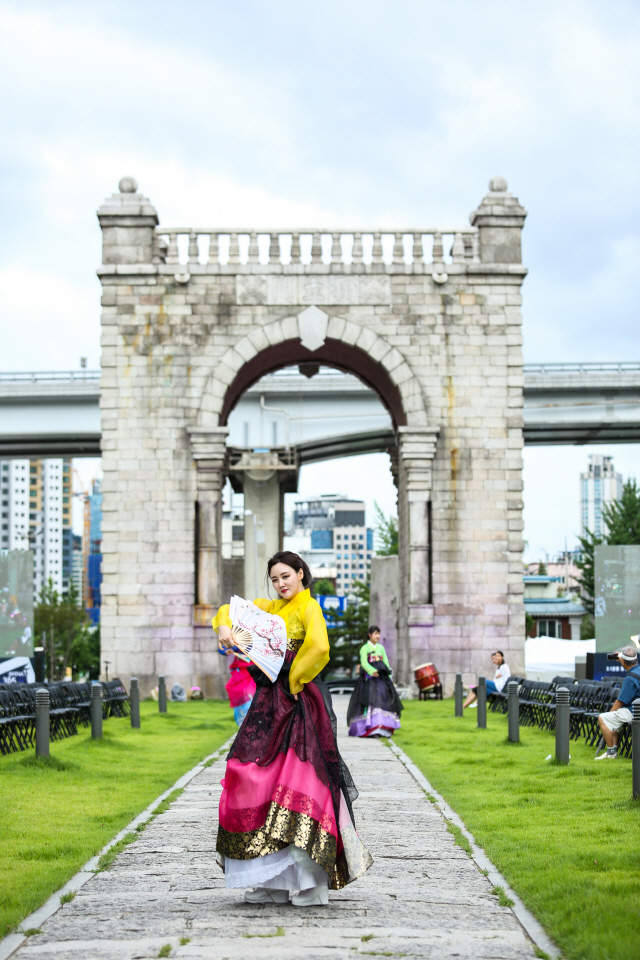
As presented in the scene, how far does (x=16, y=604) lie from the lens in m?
24.8

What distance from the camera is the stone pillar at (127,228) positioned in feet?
89.1

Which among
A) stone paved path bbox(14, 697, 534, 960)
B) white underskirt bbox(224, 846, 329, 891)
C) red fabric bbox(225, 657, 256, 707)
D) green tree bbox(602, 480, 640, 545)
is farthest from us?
green tree bbox(602, 480, 640, 545)

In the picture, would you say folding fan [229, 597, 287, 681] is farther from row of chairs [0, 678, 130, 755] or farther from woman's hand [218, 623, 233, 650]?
row of chairs [0, 678, 130, 755]

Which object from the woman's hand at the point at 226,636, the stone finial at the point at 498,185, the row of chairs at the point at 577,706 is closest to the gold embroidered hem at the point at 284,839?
the woman's hand at the point at 226,636

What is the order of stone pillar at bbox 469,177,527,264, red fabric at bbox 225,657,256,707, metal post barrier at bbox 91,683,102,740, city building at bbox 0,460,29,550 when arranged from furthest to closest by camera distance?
city building at bbox 0,460,29,550 → stone pillar at bbox 469,177,527,264 → metal post barrier at bbox 91,683,102,740 → red fabric at bbox 225,657,256,707

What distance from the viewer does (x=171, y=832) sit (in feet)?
28.8

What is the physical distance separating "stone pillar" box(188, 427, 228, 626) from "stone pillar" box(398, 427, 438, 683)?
14.0 ft

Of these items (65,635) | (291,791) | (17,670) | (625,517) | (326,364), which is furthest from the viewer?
(65,635)

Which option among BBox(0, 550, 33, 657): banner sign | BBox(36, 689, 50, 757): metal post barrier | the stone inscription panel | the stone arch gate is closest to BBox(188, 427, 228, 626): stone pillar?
the stone arch gate

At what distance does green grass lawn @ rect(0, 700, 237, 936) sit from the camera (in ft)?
23.5

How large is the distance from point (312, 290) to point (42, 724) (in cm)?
1609

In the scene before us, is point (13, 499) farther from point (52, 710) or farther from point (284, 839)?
point (284, 839)

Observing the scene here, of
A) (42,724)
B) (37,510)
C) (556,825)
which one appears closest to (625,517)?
(42,724)

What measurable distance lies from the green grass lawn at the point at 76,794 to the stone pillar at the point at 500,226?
1359cm
